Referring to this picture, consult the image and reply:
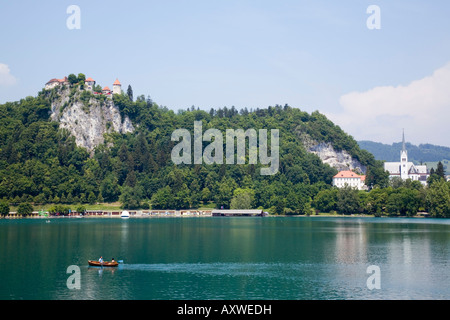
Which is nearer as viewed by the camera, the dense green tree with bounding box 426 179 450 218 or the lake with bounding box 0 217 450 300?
the lake with bounding box 0 217 450 300

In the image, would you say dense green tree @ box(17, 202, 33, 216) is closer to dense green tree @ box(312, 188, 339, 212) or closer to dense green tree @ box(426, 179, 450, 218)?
dense green tree @ box(312, 188, 339, 212)

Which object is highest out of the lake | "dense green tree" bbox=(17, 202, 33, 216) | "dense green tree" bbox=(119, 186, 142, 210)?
"dense green tree" bbox=(119, 186, 142, 210)

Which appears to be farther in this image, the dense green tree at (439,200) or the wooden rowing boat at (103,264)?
the dense green tree at (439,200)

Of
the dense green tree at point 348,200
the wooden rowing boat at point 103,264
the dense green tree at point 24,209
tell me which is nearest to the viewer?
the wooden rowing boat at point 103,264

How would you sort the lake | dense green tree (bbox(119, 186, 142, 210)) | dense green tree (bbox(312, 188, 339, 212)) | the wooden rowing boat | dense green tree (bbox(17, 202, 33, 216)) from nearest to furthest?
the lake < the wooden rowing boat < dense green tree (bbox(17, 202, 33, 216)) < dense green tree (bbox(312, 188, 339, 212)) < dense green tree (bbox(119, 186, 142, 210))

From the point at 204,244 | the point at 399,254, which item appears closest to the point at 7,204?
the point at 204,244

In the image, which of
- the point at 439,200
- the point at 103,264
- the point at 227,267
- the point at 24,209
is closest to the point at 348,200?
the point at 439,200

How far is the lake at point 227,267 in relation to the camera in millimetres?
50406

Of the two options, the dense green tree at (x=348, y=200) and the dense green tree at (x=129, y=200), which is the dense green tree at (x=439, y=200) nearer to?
the dense green tree at (x=348, y=200)

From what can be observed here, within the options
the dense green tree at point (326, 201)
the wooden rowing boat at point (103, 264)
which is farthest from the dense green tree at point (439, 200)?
the wooden rowing boat at point (103, 264)

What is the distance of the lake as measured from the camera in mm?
50406

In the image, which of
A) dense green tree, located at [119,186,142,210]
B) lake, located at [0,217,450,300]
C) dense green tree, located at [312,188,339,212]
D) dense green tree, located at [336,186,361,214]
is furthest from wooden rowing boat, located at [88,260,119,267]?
dense green tree, located at [312,188,339,212]

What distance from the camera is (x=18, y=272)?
194 ft

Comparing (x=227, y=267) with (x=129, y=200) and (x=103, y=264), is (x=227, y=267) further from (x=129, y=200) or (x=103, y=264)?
(x=129, y=200)
